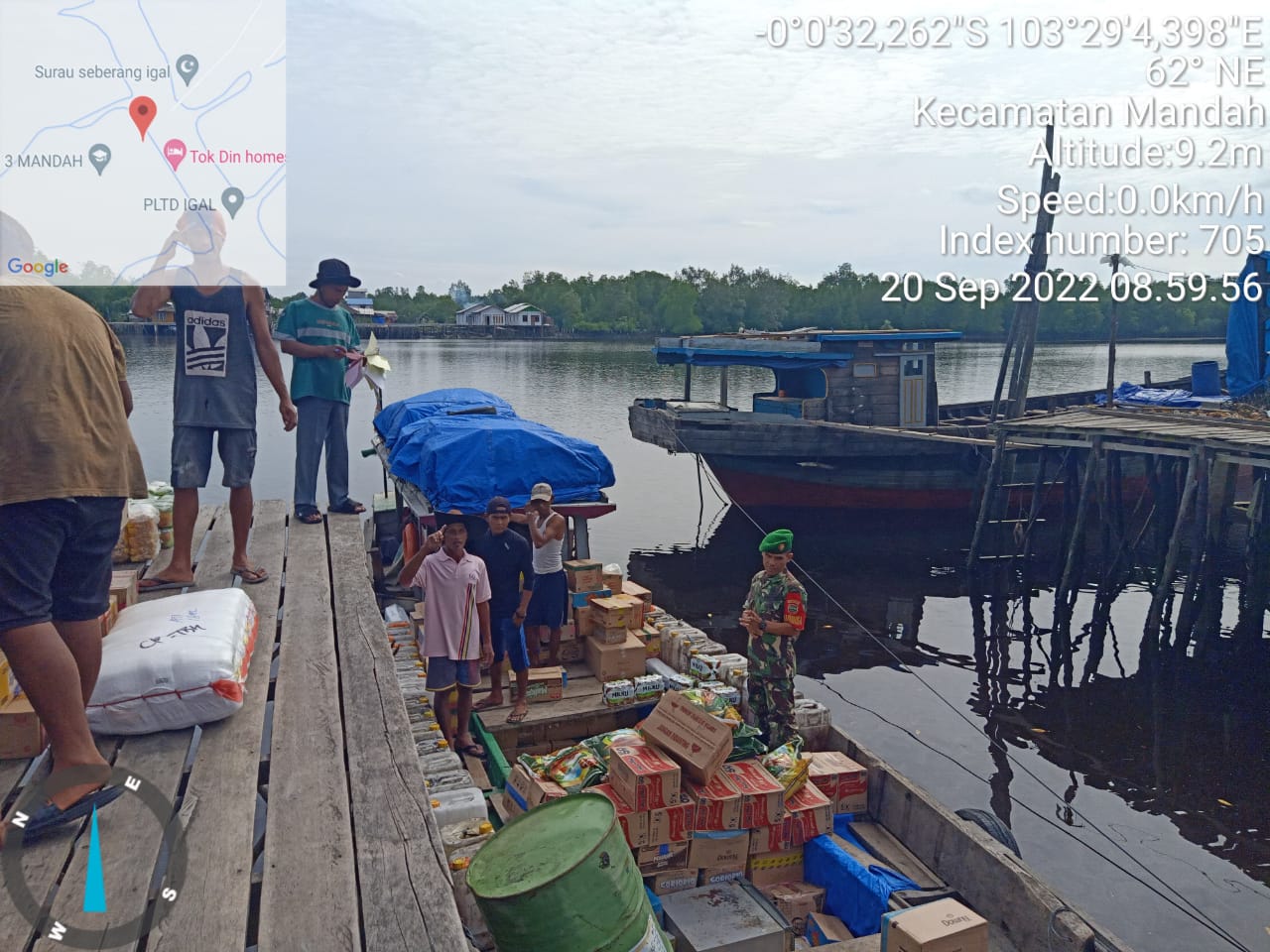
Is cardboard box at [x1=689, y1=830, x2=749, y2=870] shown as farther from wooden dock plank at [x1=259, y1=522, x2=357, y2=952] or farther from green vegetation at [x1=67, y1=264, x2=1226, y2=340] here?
green vegetation at [x1=67, y1=264, x2=1226, y2=340]

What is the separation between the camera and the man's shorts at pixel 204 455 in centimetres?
522

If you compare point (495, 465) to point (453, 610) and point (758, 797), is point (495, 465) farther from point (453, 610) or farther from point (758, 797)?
point (758, 797)

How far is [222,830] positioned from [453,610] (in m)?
3.94

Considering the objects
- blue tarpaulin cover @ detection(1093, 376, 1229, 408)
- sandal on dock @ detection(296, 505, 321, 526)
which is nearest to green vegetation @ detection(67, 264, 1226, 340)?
blue tarpaulin cover @ detection(1093, 376, 1229, 408)

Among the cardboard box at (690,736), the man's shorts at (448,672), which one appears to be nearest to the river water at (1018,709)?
the cardboard box at (690,736)

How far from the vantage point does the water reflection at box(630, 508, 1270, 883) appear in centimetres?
1106

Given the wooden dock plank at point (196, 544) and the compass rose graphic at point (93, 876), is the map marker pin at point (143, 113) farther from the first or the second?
the compass rose graphic at point (93, 876)

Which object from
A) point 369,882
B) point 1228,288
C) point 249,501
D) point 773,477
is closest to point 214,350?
point 249,501

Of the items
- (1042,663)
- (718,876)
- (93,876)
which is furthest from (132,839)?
(1042,663)

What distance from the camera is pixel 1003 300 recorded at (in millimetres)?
120312

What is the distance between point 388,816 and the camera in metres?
3.06

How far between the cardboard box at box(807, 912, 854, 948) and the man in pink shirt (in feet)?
9.70

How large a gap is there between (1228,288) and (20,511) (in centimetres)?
2785

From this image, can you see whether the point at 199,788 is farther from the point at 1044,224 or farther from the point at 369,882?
the point at 1044,224
